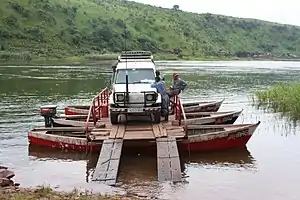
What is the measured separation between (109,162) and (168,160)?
1.77 metres

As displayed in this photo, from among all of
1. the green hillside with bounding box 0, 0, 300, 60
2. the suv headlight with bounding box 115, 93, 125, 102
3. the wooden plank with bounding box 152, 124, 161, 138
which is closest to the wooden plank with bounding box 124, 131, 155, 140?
the wooden plank with bounding box 152, 124, 161, 138

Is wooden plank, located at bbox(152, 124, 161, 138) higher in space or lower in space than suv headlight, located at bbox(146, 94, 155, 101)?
lower

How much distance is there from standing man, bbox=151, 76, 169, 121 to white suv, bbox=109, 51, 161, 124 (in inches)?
8.0

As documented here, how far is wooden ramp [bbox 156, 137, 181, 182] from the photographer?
13.9m

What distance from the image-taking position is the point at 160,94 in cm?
1988

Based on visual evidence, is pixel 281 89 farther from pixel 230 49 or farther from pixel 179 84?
pixel 230 49

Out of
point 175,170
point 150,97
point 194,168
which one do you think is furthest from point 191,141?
point 175,170

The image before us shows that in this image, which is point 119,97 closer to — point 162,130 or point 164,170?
point 162,130

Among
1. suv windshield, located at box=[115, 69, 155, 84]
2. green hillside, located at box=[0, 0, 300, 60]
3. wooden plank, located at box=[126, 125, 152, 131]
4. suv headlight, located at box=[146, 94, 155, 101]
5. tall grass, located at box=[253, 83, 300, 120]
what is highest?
green hillside, located at box=[0, 0, 300, 60]

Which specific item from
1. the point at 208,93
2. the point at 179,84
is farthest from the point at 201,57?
the point at 179,84

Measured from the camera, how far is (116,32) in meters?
128

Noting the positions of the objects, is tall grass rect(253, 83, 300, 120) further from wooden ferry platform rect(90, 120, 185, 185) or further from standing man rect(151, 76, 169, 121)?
wooden ferry platform rect(90, 120, 185, 185)

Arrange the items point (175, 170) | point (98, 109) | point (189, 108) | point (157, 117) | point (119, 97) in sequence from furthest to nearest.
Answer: point (189, 108) < point (98, 109) < point (157, 117) < point (119, 97) < point (175, 170)

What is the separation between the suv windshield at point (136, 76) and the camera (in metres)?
20.8
